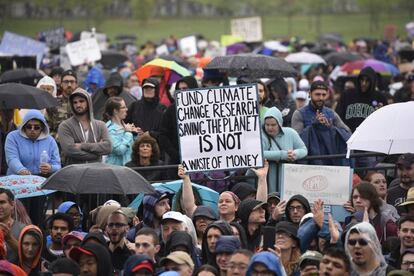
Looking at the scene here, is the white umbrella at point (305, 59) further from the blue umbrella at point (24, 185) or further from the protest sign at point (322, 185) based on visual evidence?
the blue umbrella at point (24, 185)

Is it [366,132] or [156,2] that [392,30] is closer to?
[366,132]

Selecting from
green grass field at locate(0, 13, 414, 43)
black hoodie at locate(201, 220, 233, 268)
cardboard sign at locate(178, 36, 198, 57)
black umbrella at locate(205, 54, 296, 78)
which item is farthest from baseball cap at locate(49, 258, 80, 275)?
green grass field at locate(0, 13, 414, 43)

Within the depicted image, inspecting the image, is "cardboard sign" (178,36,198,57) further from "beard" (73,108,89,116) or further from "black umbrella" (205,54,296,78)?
"beard" (73,108,89,116)

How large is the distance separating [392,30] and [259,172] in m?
38.8

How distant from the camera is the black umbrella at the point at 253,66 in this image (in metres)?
21.1

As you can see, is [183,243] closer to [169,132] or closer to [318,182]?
[318,182]

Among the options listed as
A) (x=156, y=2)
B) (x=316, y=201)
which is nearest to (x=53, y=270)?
(x=316, y=201)

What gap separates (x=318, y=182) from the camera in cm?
1620

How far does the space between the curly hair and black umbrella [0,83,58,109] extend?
1.69 m

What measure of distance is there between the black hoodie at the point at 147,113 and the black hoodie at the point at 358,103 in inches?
98.2

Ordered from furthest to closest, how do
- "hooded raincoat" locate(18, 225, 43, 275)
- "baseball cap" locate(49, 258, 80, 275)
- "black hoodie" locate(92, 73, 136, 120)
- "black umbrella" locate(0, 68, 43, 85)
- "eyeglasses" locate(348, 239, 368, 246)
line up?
"black umbrella" locate(0, 68, 43, 85) < "black hoodie" locate(92, 73, 136, 120) < "hooded raincoat" locate(18, 225, 43, 275) < "eyeglasses" locate(348, 239, 368, 246) < "baseball cap" locate(49, 258, 80, 275)

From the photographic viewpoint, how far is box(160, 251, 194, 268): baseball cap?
42.1 ft

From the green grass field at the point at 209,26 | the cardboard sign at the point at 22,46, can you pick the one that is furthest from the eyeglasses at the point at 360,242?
the green grass field at the point at 209,26

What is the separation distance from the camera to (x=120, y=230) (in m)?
14.4
